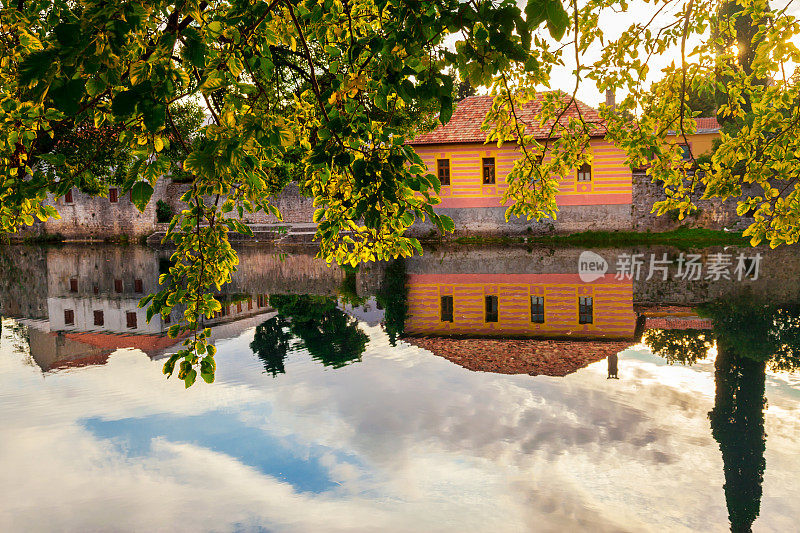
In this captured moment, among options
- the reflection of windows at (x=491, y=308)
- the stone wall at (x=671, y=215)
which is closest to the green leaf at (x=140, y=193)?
the reflection of windows at (x=491, y=308)

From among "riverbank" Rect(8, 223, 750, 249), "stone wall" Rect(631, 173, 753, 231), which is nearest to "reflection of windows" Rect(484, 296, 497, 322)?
"riverbank" Rect(8, 223, 750, 249)

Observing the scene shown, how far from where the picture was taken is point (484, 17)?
196 centimetres

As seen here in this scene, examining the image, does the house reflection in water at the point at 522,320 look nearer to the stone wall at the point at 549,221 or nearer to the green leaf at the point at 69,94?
the green leaf at the point at 69,94

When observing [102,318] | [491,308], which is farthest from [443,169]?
[102,318]

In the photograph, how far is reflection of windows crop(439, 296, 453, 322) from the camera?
35.8ft

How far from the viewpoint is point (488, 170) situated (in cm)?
2645

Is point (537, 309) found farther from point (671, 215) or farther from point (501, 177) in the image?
point (671, 215)

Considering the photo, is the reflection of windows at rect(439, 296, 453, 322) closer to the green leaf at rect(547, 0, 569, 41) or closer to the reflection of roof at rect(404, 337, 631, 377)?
the reflection of roof at rect(404, 337, 631, 377)

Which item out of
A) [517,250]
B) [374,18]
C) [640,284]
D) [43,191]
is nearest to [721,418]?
[374,18]

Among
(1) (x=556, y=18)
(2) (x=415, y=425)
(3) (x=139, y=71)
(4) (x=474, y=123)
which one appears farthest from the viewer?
(4) (x=474, y=123)

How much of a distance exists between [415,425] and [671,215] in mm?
23985

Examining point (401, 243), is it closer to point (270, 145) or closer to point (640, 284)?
point (270, 145)

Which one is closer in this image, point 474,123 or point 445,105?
point 445,105

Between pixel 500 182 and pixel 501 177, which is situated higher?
pixel 501 177
